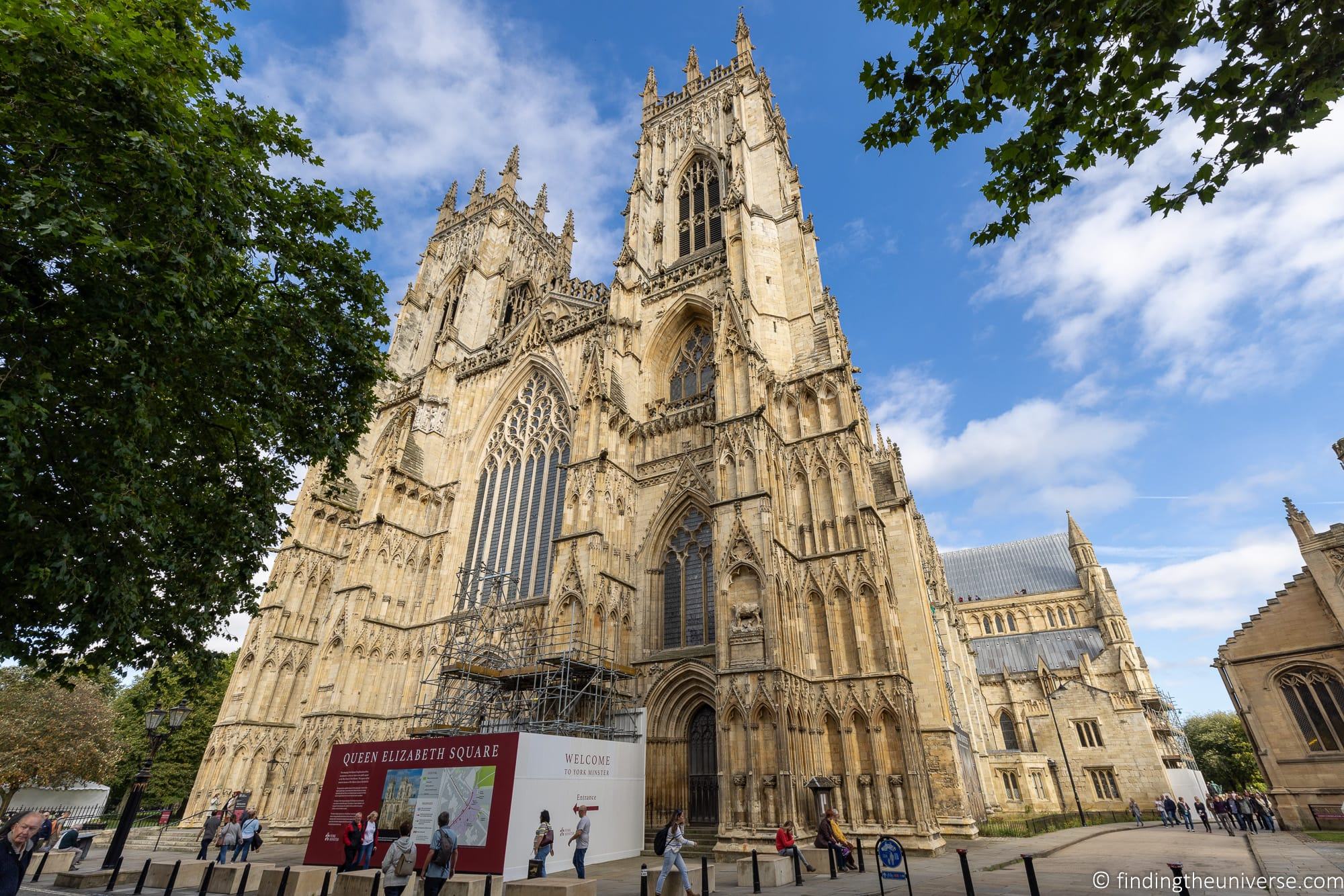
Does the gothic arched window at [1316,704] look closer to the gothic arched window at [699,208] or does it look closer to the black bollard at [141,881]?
the gothic arched window at [699,208]

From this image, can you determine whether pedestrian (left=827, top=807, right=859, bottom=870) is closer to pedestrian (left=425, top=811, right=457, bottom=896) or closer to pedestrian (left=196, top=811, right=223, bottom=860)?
pedestrian (left=425, top=811, right=457, bottom=896)

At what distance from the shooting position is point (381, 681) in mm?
22359

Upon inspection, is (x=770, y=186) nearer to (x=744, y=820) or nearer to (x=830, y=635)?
(x=830, y=635)

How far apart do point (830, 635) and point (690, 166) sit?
24.0m

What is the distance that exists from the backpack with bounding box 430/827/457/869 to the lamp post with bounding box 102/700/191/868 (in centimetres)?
730

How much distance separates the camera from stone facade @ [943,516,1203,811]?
35469 millimetres

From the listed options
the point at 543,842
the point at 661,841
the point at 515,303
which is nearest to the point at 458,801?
the point at 543,842

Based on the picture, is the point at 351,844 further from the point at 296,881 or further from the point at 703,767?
the point at 703,767

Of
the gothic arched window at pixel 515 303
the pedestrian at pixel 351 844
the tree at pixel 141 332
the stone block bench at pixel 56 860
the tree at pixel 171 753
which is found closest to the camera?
the tree at pixel 141 332

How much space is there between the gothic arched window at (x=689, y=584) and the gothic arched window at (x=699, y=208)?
45.0 ft

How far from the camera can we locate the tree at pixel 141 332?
6.29 meters

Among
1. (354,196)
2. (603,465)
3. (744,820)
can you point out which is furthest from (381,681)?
(354,196)

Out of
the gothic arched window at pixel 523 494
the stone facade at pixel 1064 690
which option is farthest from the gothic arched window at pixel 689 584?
the stone facade at pixel 1064 690

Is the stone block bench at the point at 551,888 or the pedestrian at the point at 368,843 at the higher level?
the pedestrian at the point at 368,843
